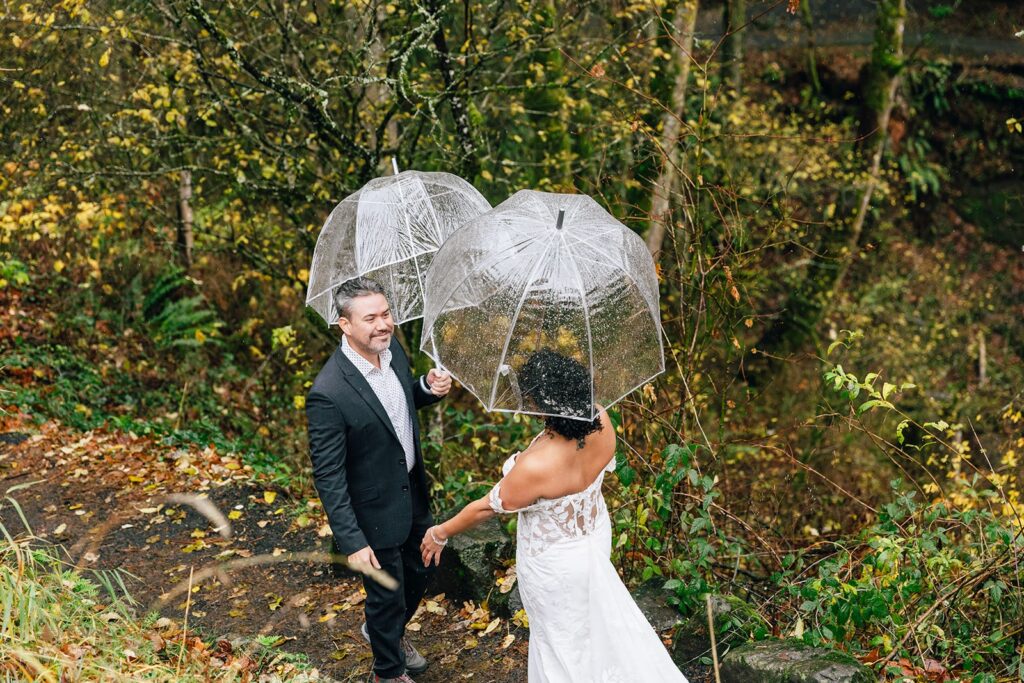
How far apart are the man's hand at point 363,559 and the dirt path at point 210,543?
1.27 m

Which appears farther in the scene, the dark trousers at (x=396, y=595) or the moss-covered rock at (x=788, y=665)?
the dark trousers at (x=396, y=595)

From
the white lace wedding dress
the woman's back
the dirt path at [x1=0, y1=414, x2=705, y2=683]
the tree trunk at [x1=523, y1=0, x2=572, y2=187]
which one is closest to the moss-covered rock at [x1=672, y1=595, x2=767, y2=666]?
the dirt path at [x1=0, y1=414, x2=705, y2=683]

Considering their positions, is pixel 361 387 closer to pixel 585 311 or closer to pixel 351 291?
pixel 351 291

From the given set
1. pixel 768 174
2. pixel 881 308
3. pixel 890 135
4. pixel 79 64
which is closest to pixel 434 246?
pixel 79 64

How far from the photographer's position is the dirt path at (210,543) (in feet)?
17.0

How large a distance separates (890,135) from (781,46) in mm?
3634

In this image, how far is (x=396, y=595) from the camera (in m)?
4.20

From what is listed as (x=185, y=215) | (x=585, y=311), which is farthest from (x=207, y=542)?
(x=185, y=215)

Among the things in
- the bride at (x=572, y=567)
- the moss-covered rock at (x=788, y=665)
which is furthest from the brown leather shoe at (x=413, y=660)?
the moss-covered rock at (x=788, y=665)

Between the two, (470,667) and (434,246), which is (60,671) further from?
(434,246)

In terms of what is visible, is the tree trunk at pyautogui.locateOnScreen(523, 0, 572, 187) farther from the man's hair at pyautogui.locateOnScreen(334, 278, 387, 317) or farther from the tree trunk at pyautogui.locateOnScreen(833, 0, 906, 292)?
the tree trunk at pyautogui.locateOnScreen(833, 0, 906, 292)

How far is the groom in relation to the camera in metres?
3.94

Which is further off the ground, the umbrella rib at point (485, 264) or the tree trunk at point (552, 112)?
the umbrella rib at point (485, 264)

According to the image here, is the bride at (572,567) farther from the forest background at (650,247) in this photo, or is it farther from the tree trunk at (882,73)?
the tree trunk at (882,73)
